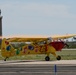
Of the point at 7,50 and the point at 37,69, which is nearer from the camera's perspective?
the point at 37,69

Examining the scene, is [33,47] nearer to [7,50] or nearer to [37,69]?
[7,50]

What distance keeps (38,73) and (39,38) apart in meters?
17.1

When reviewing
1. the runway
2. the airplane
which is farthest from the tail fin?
the runway

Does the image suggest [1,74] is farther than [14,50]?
No

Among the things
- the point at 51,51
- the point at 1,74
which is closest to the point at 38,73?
the point at 1,74

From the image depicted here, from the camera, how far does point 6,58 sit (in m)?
43.4

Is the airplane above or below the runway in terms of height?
above

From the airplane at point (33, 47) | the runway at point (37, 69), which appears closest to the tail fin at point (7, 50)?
the airplane at point (33, 47)

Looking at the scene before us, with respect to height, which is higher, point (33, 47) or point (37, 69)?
point (33, 47)

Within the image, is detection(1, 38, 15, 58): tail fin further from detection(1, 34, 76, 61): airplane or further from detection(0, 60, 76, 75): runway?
detection(0, 60, 76, 75): runway

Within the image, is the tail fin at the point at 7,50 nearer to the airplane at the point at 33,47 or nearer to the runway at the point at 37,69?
the airplane at the point at 33,47

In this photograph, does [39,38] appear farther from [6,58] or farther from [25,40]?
[6,58]

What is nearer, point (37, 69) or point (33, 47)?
point (37, 69)

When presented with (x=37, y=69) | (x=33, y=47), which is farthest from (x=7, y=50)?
(x=37, y=69)
